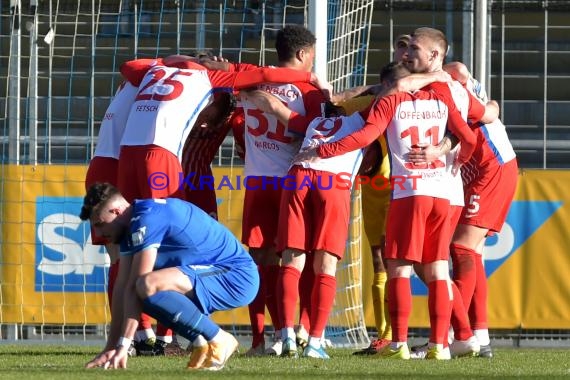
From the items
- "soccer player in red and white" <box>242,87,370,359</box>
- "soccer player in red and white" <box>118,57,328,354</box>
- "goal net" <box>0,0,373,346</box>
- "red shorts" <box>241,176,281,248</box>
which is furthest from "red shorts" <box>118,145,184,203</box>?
"goal net" <box>0,0,373,346</box>

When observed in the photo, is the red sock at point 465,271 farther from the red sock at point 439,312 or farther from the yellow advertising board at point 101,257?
the yellow advertising board at point 101,257

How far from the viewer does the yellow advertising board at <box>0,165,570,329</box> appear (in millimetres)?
10414

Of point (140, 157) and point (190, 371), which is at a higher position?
point (140, 157)

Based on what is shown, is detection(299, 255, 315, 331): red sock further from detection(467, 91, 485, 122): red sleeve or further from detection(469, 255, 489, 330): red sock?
detection(467, 91, 485, 122): red sleeve

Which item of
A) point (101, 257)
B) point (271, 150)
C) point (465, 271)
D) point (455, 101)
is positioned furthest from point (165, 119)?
point (101, 257)

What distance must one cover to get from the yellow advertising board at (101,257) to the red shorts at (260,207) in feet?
7.88

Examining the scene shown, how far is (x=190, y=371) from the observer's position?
6047 millimetres

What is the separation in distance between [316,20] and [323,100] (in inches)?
55.2

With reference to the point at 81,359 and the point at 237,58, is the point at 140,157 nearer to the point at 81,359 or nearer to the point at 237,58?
the point at 81,359

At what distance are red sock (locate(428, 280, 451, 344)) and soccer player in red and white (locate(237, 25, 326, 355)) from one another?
40.8 inches

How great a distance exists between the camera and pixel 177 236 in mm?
6258

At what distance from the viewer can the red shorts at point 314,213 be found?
298 inches

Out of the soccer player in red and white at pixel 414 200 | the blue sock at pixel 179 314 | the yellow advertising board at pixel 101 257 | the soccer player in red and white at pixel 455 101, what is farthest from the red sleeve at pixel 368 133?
the yellow advertising board at pixel 101 257

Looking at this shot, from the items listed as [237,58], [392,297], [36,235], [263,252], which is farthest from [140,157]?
[237,58]
